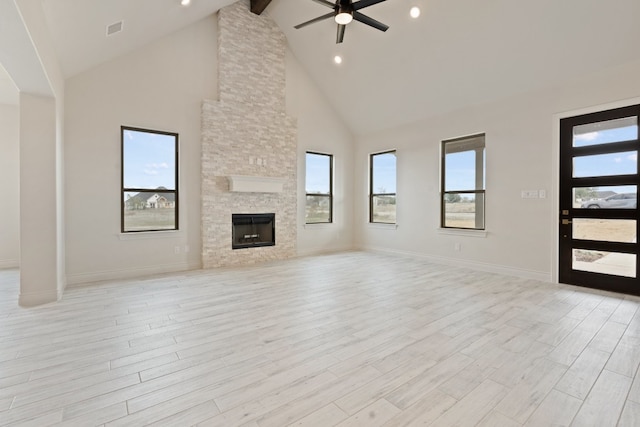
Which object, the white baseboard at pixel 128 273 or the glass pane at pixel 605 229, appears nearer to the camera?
the glass pane at pixel 605 229

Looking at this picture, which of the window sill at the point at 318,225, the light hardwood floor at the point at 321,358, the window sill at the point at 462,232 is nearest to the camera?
the light hardwood floor at the point at 321,358

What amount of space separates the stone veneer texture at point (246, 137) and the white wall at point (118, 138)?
22cm

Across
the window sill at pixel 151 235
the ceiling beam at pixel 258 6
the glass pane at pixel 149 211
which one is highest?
the ceiling beam at pixel 258 6

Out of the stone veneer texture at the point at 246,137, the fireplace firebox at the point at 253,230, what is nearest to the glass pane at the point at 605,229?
the stone veneer texture at the point at 246,137

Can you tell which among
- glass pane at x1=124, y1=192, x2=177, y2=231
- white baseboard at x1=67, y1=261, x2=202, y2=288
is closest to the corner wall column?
white baseboard at x1=67, y1=261, x2=202, y2=288

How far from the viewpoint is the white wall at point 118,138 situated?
4.73 m

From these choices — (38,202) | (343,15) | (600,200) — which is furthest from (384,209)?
(38,202)

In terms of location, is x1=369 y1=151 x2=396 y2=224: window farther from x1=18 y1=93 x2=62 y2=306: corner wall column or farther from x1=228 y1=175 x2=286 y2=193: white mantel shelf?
x1=18 y1=93 x2=62 y2=306: corner wall column

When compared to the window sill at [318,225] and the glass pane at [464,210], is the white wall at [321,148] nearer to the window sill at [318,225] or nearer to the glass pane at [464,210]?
the window sill at [318,225]

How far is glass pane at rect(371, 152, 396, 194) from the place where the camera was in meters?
7.35

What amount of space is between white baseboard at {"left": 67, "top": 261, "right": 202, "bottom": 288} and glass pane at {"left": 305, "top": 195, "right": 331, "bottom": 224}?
2697 mm

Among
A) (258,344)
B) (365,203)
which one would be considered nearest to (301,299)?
(258,344)

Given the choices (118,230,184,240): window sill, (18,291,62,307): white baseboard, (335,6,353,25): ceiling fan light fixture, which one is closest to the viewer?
(18,291,62,307): white baseboard

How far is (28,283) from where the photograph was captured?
12.1 ft
